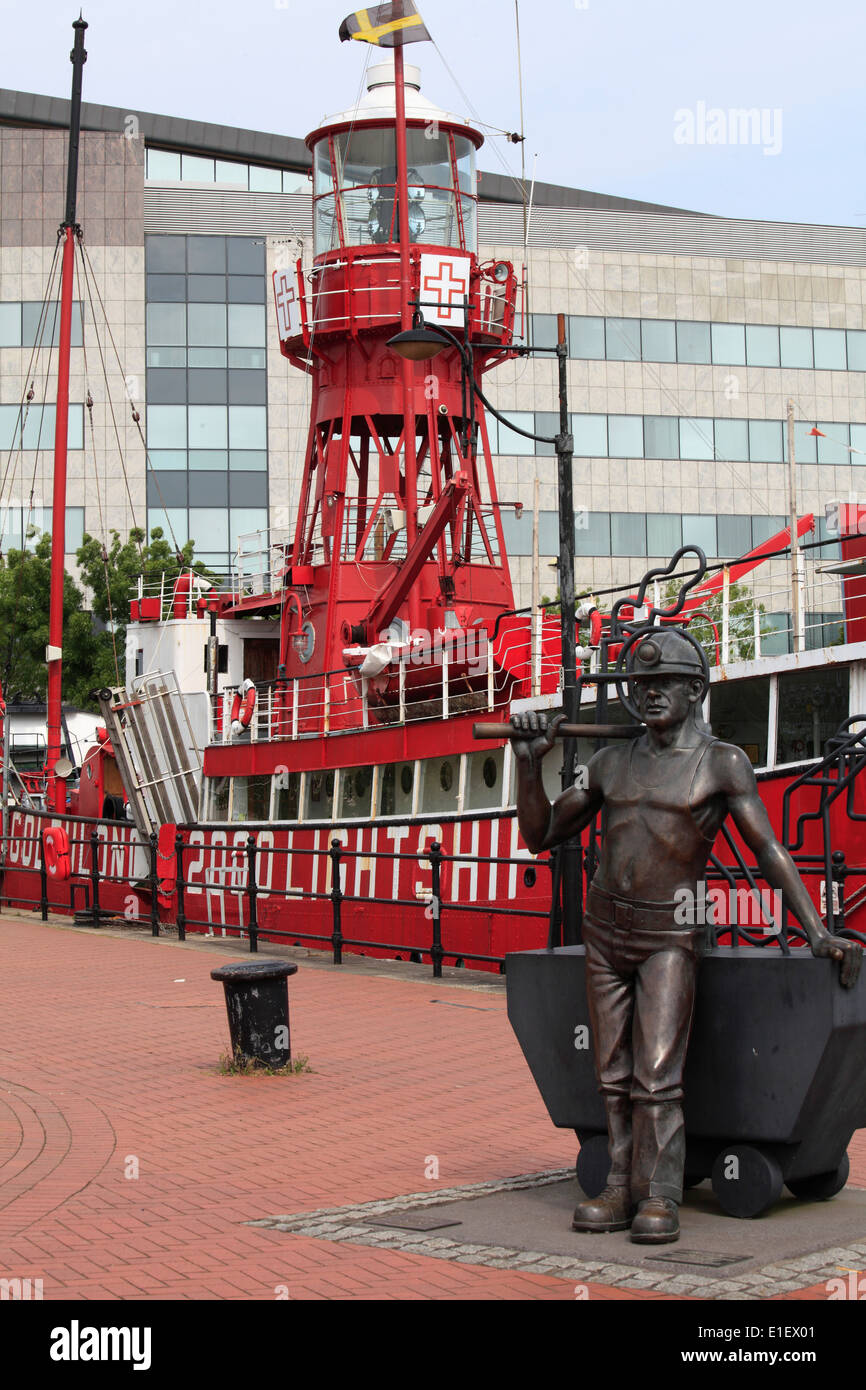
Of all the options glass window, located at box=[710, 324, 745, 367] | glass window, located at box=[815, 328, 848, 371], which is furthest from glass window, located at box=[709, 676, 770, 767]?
glass window, located at box=[815, 328, 848, 371]

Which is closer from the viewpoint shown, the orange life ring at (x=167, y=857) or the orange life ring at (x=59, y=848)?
the orange life ring at (x=167, y=857)

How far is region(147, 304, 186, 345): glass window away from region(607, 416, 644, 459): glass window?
13336mm

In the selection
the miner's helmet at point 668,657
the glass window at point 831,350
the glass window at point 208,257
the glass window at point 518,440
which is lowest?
the miner's helmet at point 668,657

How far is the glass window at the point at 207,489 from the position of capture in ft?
173

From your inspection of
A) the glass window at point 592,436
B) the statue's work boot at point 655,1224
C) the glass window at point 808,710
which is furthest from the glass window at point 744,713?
the glass window at point 592,436

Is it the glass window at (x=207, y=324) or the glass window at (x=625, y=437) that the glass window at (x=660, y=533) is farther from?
the glass window at (x=207, y=324)

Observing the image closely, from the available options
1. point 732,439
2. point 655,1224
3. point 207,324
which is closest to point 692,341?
point 732,439

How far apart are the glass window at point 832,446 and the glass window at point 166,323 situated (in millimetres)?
19958

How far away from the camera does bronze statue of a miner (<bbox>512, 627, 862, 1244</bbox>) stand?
22.2ft

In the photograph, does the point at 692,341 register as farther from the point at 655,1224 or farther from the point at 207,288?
the point at 655,1224

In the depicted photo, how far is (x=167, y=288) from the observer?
52.9 meters

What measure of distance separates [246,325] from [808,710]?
40165mm

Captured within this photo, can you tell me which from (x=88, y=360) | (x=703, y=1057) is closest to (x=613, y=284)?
(x=88, y=360)
